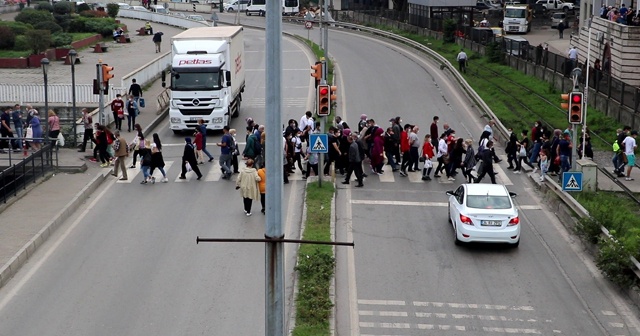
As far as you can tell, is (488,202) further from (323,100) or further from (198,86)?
(198,86)

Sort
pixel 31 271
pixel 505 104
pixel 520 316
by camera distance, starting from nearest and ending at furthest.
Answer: pixel 520 316 → pixel 31 271 → pixel 505 104

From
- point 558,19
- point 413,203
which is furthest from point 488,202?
point 558,19

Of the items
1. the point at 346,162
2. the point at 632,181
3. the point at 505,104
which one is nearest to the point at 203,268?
the point at 346,162

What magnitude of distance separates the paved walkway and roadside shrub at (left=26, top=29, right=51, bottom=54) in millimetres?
1128

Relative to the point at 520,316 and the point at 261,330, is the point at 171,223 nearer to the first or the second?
the point at 261,330

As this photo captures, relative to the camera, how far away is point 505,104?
41.1 m

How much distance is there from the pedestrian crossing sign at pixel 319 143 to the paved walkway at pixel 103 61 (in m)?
19.7

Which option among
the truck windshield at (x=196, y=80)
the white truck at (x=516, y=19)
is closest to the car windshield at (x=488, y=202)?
the truck windshield at (x=196, y=80)

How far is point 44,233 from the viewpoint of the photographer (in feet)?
69.2

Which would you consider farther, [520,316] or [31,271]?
[31,271]

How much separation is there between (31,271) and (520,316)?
9514mm

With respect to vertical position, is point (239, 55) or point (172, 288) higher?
point (239, 55)

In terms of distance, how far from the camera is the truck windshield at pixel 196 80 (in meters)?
33.6

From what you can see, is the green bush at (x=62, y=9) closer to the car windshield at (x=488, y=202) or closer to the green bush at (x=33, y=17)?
the green bush at (x=33, y=17)
